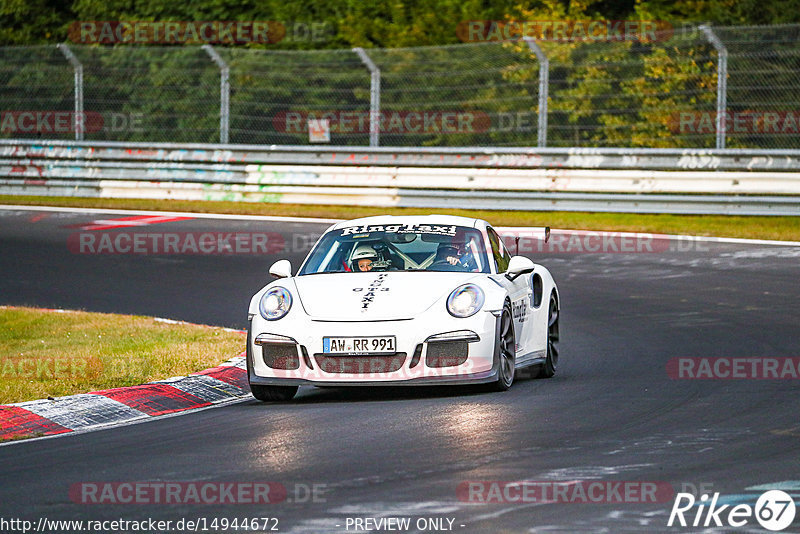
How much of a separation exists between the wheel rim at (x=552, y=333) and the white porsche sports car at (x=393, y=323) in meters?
0.36

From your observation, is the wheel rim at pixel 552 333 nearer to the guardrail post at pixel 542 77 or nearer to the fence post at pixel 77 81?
the guardrail post at pixel 542 77

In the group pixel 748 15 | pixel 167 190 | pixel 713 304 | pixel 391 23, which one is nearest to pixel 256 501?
pixel 713 304

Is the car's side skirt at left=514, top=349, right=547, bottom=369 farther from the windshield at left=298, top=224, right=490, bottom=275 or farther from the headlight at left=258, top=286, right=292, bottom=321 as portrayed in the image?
the headlight at left=258, top=286, right=292, bottom=321

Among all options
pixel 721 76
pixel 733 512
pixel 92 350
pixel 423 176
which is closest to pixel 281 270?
pixel 92 350

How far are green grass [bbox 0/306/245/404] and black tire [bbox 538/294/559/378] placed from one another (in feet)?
7.80

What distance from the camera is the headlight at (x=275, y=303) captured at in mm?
8977

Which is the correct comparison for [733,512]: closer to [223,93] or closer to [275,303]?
[275,303]

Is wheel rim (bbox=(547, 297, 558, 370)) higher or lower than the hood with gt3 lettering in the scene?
lower

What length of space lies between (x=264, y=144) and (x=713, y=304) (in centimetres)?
1244

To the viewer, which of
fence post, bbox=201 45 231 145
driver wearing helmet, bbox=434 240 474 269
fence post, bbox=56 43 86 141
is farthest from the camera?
fence post, bbox=56 43 86 141

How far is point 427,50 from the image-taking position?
2291cm

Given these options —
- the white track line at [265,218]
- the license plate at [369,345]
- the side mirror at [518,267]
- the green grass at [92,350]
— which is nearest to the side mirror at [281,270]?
the green grass at [92,350]

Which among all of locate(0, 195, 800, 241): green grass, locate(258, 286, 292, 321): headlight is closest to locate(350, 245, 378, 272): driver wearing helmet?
locate(258, 286, 292, 321): headlight

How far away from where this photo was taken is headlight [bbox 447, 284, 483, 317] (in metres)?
8.83
